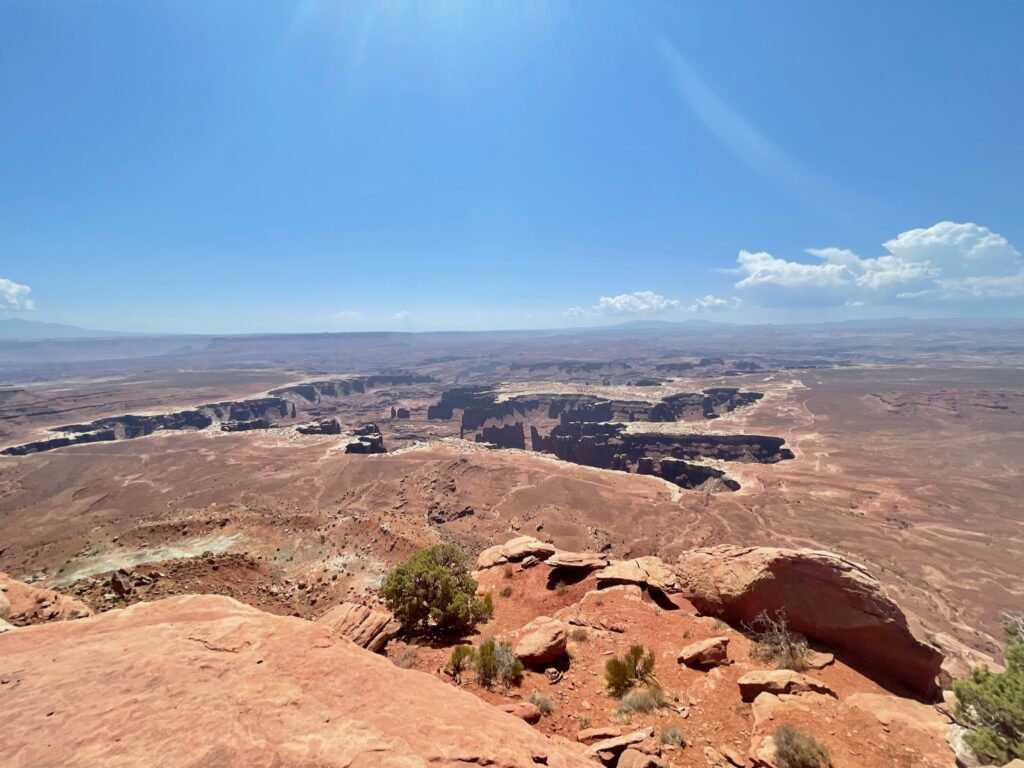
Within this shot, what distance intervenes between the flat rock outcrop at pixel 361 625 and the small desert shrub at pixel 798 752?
8.01 metres

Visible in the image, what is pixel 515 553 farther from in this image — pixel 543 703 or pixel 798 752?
pixel 798 752

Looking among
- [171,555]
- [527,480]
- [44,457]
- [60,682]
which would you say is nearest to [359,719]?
[60,682]

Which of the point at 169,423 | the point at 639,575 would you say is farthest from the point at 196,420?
the point at 639,575

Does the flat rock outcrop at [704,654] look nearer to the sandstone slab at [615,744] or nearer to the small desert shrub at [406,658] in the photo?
the sandstone slab at [615,744]

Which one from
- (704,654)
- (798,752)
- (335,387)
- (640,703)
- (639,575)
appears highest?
(798,752)

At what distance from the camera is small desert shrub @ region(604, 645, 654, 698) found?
9.03 m

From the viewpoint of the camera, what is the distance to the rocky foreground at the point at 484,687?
15.8 feet

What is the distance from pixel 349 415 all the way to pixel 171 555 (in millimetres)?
93072

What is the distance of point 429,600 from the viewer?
42.1ft

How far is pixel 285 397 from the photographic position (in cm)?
13488

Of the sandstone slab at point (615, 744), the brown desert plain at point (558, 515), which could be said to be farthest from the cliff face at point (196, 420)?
the sandstone slab at point (615, 744)

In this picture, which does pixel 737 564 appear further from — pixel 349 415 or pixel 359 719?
pixel 349 415

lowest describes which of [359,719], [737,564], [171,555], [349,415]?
[349,415]

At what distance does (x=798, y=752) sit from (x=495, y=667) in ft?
17.7
